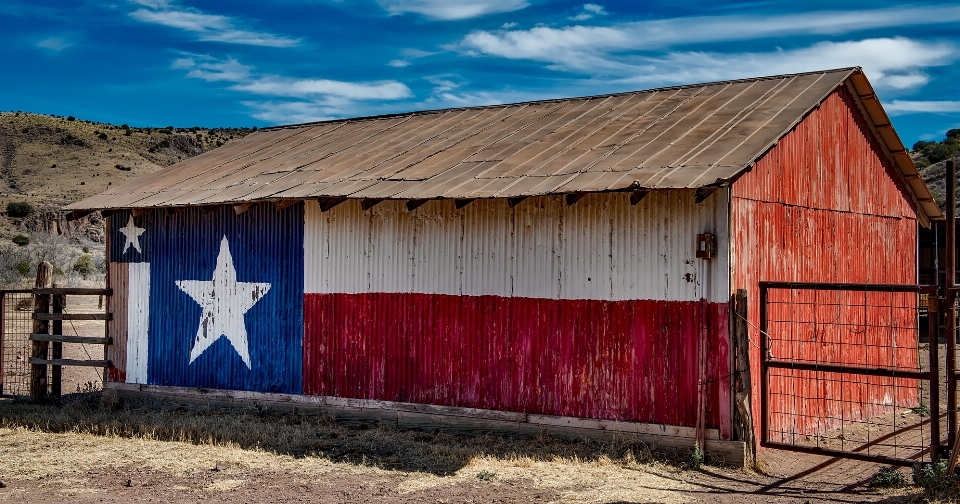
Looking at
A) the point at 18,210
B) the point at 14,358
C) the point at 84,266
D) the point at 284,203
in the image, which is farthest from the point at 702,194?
the point at 18,210

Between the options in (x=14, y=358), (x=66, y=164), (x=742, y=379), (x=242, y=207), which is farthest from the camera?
(x=66, y=164)

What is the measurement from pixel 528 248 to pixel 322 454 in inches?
134

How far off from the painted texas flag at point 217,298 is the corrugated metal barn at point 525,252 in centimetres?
3

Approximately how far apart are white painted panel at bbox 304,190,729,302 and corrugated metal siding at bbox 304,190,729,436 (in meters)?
0.01

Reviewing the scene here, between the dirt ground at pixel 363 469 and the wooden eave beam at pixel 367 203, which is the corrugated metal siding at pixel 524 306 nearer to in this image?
the wooden eave beam at pixel 367 203

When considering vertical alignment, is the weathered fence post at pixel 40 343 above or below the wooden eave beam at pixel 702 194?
below

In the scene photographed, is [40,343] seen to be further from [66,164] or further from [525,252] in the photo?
[66,164]

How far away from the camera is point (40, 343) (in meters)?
15.1

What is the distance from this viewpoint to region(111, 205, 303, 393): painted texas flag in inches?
531

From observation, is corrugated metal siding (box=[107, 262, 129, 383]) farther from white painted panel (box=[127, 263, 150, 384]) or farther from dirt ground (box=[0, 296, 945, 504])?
dirt ground (box=[0, 296, 945, 504])

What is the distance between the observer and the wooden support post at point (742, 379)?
391 inches

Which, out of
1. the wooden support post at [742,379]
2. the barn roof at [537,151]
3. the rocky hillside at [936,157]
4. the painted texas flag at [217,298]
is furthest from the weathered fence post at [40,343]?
the rocky hillside at [936,157]

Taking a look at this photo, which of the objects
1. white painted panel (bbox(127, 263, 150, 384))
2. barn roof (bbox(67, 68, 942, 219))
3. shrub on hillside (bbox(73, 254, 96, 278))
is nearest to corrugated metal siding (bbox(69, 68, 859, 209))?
barn roof (bbox(67, 68, 942, 219))

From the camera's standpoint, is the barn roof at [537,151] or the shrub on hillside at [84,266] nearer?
the barn roof at [537,151]
